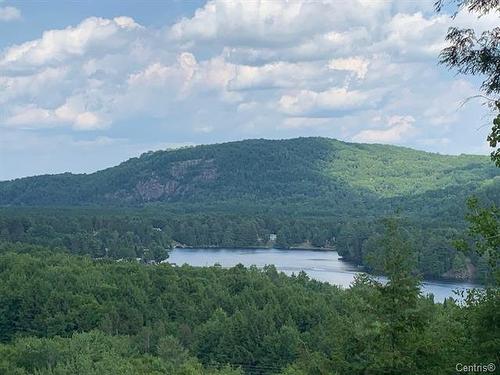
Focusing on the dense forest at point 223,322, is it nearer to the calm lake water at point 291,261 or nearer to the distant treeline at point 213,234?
the calm lake water at point 291,261

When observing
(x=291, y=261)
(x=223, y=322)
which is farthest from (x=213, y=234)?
(x=223, y=322)

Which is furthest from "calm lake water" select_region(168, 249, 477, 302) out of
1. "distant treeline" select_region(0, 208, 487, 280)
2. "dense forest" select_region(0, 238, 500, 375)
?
"dense forest" select_region(0, 238, 500, 375)

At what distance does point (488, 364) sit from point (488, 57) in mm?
4556

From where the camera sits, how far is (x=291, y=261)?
4417 inches

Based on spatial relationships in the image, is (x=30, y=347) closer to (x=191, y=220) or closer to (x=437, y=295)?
(x=437, y=295)

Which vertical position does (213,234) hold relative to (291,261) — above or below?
above

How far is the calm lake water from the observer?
83688mm

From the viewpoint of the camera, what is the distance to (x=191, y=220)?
15362 centimetres

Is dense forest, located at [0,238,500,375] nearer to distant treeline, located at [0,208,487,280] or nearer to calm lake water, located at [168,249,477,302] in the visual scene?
calm lake water, located at [168,249,477,302]

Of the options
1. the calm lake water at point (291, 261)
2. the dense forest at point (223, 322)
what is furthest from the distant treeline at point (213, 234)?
the dense forest at point (223, 322)

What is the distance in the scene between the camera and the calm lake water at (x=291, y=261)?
8369cm

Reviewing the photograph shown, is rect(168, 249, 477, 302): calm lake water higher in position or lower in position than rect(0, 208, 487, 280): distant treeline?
lower

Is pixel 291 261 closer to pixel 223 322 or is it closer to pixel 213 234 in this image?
pixel 213 234

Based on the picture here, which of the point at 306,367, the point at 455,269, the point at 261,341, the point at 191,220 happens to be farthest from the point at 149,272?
the point at 191,220
